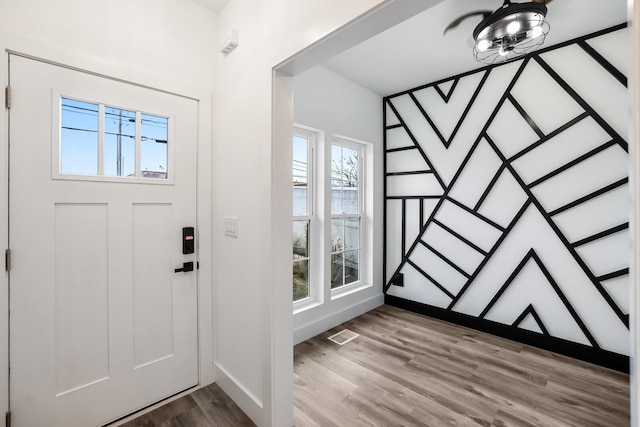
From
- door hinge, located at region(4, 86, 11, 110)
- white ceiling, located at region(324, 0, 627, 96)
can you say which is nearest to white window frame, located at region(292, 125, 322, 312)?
white ceiling, located at region(324, 0, 627, 96)

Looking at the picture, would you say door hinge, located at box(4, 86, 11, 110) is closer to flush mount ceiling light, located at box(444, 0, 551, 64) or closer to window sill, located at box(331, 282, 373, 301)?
flush mount ceiling light, located at box(444, 0, 551, 64)

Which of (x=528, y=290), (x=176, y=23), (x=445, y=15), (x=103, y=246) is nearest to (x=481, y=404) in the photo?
(x=528, y=290)

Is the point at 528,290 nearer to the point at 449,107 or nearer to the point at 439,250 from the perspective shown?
the point at 439,250

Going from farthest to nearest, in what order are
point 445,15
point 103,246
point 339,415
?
point 445,15, point 339,415, point 103,246

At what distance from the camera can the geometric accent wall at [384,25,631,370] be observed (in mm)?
2400

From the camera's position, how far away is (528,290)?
9.25ft

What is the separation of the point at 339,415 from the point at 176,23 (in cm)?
275

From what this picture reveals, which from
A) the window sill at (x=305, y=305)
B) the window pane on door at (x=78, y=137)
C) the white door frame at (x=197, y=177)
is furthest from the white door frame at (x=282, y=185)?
the window sill at (x=305, y=305)

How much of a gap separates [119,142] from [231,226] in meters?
0.81

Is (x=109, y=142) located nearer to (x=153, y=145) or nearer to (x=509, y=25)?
(x=153, y=145)

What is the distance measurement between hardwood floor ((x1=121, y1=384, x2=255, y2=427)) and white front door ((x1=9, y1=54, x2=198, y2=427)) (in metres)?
0.09

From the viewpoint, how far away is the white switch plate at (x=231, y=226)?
1952 mm

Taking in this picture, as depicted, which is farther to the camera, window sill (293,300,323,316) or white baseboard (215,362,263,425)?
window sill (293,300,323,316)

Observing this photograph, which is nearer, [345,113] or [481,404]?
[481,404]
